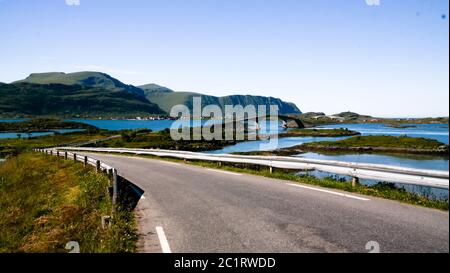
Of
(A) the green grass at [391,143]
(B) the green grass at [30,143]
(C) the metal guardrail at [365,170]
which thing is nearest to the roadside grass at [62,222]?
(C) the metal guardrail at [365,170]

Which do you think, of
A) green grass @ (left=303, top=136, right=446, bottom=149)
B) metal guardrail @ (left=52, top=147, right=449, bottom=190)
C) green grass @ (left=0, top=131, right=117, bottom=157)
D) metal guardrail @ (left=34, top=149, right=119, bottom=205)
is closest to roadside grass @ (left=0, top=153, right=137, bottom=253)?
metal guardrail @ (left=34, top=149, right=119, bottom=205)

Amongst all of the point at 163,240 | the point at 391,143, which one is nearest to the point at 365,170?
the point at 163,240

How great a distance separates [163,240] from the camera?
7219mm

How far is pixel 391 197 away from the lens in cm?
1030

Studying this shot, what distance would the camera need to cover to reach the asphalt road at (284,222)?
6191 mm

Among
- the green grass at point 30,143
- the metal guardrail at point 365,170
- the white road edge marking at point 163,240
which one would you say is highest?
the metal guardrail at point 365,170

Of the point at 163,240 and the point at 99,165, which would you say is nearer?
the point at 163,240

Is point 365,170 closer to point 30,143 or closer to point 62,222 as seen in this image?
point 62,222

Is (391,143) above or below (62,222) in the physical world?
below

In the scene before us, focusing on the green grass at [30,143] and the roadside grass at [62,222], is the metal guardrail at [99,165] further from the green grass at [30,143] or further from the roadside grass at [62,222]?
the green grass at [30,143]

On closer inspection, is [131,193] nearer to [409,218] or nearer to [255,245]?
[255,245]

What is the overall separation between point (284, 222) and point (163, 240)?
2741mm
